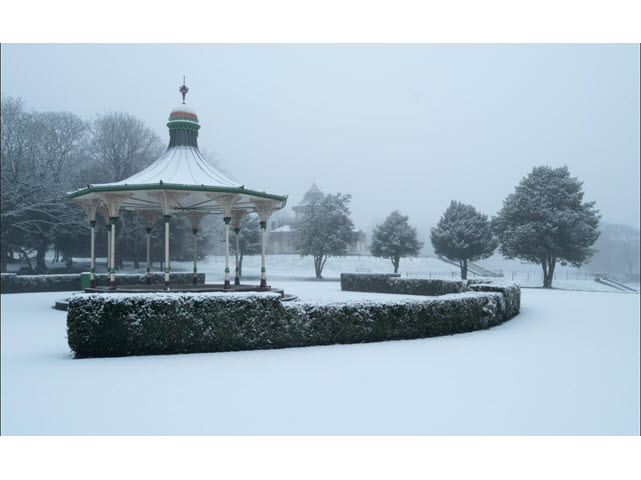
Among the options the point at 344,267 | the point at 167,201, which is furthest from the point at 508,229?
the point at 167,201

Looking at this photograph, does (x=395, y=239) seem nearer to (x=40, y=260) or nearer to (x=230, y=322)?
(x=40, y=260)

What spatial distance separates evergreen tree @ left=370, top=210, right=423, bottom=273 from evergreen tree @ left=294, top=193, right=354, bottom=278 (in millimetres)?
2786

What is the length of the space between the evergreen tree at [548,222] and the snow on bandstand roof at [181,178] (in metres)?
27.3

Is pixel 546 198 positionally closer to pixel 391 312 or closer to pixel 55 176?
pixel 391 312

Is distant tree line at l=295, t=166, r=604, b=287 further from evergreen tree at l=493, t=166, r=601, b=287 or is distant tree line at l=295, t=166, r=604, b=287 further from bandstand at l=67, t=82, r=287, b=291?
bandstand at l=67, t=82, r=287, b=291

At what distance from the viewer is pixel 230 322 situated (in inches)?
385

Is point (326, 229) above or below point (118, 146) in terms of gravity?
below

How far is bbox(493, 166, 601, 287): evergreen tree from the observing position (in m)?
36.4

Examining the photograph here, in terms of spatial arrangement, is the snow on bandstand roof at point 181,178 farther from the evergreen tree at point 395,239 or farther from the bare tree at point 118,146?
the evergreen tree at point 395,239

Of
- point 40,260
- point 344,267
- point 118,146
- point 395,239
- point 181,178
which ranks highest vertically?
point 118,146

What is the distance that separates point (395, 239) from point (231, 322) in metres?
36.1

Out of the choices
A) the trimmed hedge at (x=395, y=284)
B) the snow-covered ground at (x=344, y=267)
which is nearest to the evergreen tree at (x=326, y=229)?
the snow-covered ground at (x=344, y=267)

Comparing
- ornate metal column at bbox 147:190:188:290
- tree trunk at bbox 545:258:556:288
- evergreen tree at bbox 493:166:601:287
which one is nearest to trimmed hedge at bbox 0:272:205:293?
ornate metal column at bbox 147:190:188:290

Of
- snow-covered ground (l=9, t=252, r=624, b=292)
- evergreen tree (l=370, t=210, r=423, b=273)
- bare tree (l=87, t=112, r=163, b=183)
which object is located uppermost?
bare tree (l=87, t=112, r=163, b=183)
